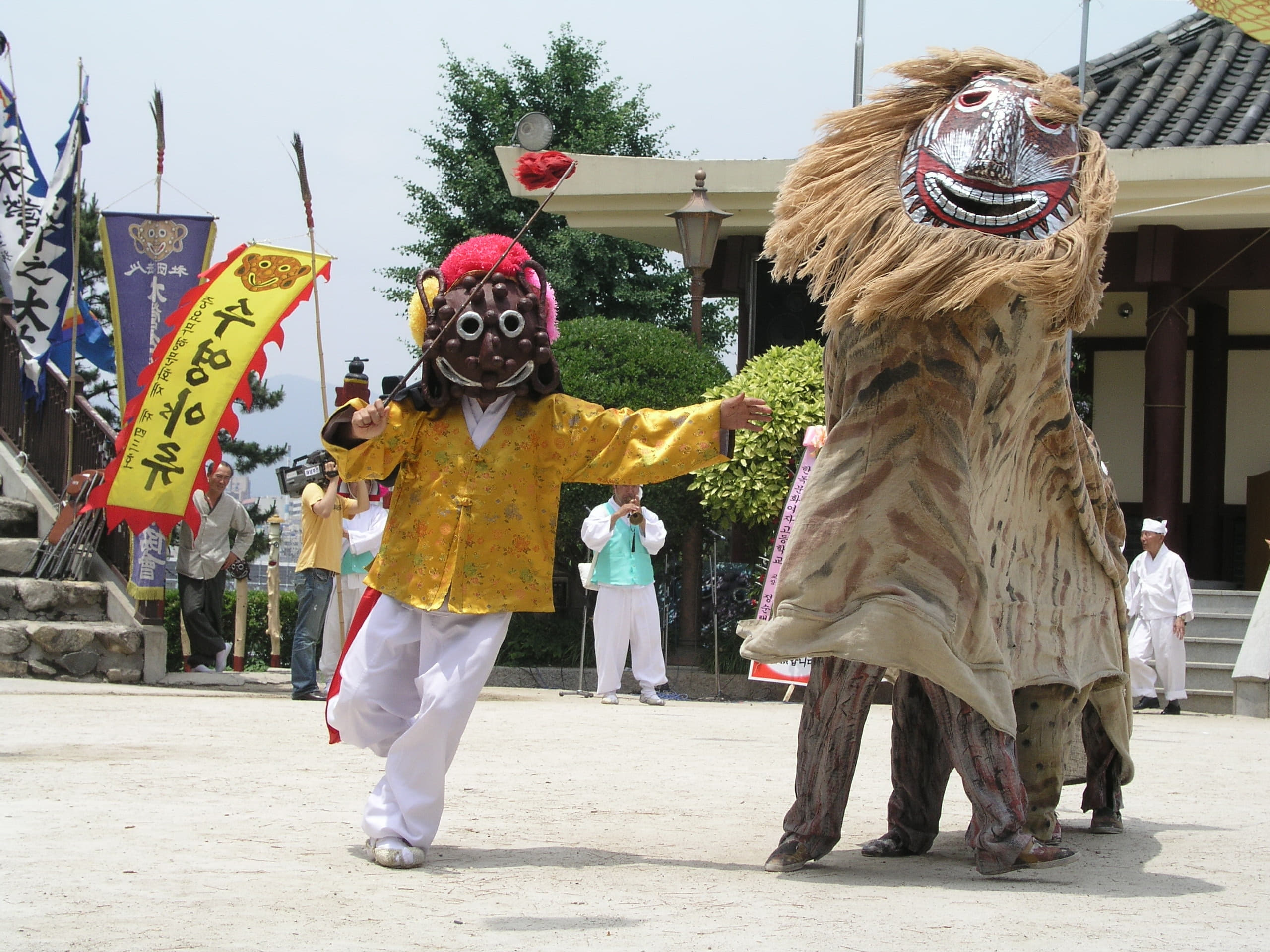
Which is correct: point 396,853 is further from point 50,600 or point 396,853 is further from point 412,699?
point 50,600

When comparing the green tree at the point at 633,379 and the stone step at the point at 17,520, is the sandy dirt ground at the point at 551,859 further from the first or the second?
the stone step at the point at 17,520

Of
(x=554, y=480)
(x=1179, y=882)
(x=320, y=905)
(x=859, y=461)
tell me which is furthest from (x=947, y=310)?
(x=320, y=905)

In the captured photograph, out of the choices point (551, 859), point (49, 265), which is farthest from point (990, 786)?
point (49, 265)

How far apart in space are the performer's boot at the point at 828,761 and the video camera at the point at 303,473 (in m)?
6.63

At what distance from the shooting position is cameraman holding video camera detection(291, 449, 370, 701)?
10219 mm

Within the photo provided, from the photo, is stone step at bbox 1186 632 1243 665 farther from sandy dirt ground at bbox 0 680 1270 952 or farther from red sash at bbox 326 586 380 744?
red sash at bbox 326 586 380 744

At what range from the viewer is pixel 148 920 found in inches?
139

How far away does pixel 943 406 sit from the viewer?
4227 millimetres

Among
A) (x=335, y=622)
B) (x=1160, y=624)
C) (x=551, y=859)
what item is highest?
(x=1160, y=624)

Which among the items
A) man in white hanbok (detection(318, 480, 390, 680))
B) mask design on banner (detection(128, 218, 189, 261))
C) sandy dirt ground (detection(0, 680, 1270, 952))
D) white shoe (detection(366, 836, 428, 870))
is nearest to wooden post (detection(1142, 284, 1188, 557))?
sandy dirt ground (detection(0, 680, 1270, 952))

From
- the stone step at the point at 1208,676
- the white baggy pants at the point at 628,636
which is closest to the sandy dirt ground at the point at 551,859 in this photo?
the white baggy pants at the point at 628,636

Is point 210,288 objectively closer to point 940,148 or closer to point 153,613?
point 153,613

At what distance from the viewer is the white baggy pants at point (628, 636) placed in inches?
446

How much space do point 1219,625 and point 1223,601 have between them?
0.40 m
